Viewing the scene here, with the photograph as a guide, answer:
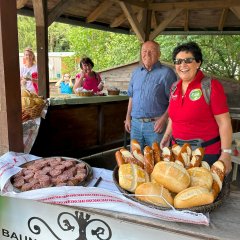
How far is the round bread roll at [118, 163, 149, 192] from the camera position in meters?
1.31

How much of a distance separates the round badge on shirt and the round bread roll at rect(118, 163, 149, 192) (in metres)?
0.82

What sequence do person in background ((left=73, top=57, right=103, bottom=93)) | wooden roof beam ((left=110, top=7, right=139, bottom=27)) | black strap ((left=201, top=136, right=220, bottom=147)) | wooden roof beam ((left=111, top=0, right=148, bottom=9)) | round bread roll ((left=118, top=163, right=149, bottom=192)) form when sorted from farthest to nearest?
1. wooden roof beam ((left=110, top=7, right=139, bottom=27))
2. wooden roof beam ((left=111, top=0, right=148, bottom=9))
3. person in background ((left=73, top=57, right=103, bottom=93))
4. black strap ((left=201, top=136, right=220, bottom=147))
5. round bread roll ((left=118, top=163, right=149, bottom=192))

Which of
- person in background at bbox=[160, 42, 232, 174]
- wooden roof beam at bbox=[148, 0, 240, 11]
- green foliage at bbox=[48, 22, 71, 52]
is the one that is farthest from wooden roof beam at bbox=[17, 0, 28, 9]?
green foliage at bbox=[48, 22, 71, 52]

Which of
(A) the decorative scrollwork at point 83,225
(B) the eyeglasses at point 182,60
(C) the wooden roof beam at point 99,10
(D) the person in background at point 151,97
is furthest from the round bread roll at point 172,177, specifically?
(C) the wooden roof beam at point 99,10

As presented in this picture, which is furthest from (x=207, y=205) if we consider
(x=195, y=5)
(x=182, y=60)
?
(x=195, y=5)

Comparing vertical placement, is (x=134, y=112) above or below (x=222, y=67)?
below

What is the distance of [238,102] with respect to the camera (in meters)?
6.93

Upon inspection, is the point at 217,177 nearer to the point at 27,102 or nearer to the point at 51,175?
the point at 51,175

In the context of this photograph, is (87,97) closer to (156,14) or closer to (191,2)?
(191,2)

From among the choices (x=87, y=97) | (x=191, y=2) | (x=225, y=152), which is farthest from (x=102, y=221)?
(x=191, y=2)

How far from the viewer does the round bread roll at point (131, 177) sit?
4.31ft

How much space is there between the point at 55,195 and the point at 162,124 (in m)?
1.72

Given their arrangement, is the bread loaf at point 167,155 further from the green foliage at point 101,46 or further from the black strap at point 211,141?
the green foliage at point 101,46

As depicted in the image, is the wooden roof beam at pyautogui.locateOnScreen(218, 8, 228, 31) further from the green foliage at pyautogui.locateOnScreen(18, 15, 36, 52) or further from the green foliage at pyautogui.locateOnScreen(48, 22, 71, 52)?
the green foliage at pyautogui.locateOnScreen(18, 15, 36, 52)
